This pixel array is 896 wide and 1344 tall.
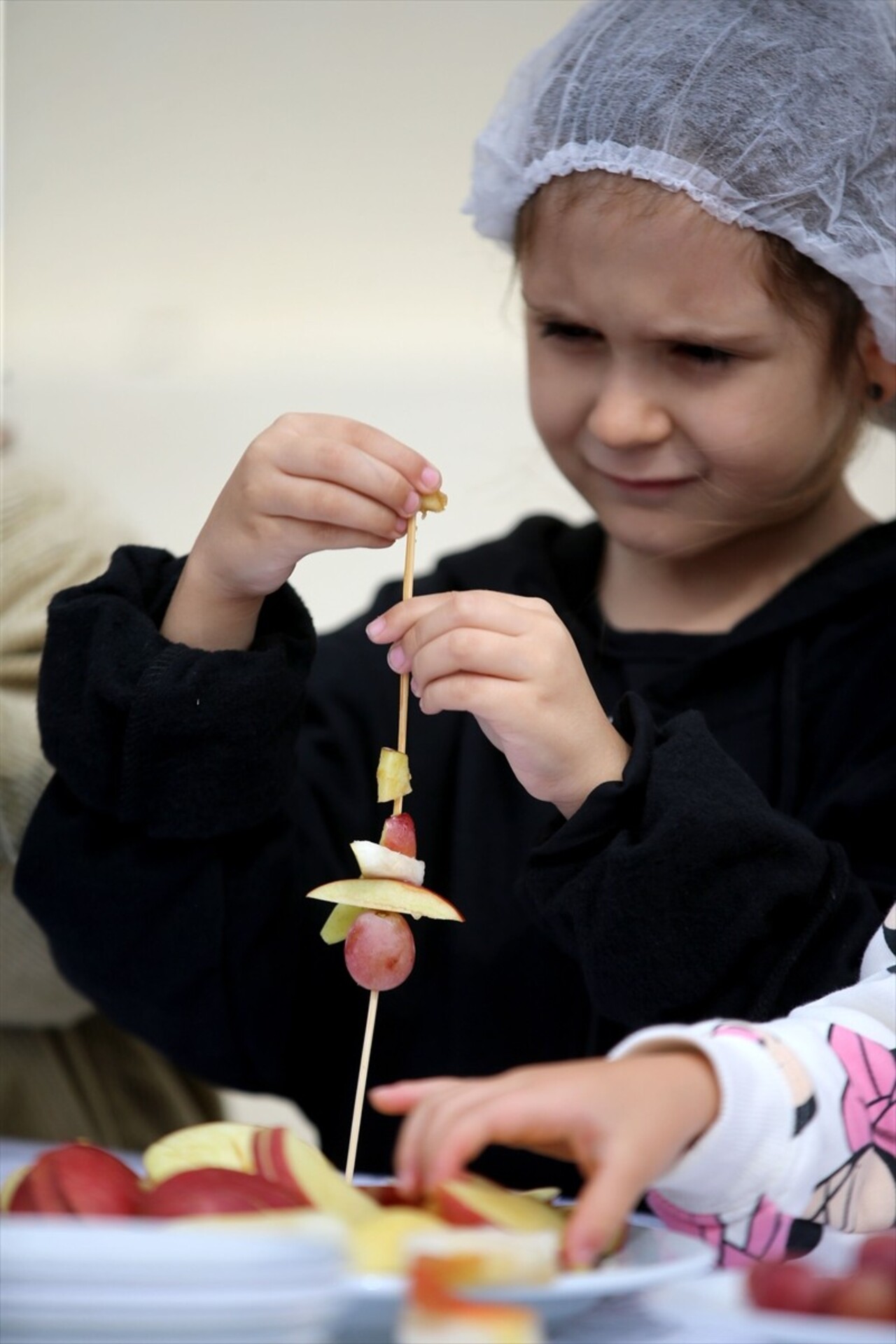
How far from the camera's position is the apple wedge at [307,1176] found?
43 centimetres

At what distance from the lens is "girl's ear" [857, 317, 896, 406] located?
2.85 ft

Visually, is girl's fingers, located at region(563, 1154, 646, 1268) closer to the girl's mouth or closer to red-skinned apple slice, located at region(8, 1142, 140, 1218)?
red-skinned apple slice, located at region(8, 1142, 140, 1218)

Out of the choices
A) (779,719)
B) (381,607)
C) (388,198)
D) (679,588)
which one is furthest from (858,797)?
(388,198)

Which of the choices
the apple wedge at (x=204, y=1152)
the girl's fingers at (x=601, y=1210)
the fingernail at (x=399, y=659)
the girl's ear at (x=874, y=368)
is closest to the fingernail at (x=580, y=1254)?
the girl's fingers at (x=601, y=1210)

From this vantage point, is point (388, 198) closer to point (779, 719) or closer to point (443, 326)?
point (443, 326)

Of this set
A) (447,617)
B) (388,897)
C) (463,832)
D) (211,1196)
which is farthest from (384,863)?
(463,832)

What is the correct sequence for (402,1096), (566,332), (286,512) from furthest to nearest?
(566,332)
(286,512)
(402,1096)

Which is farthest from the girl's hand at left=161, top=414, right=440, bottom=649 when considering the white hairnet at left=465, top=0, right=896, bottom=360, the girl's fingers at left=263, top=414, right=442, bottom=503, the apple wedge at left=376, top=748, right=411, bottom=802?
the white hairnet at left=465, top=0, right=896, bottom=360

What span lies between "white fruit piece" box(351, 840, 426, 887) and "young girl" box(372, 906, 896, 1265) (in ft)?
0.50

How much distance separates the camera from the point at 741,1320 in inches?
16.2

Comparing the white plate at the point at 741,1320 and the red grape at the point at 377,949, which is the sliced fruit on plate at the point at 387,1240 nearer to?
the white plate at the point at 741,1320

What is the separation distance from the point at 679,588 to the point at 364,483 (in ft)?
1.10

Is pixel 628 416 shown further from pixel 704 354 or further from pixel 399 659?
pixel 399 659

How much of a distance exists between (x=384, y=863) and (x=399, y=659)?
116 millimetres
